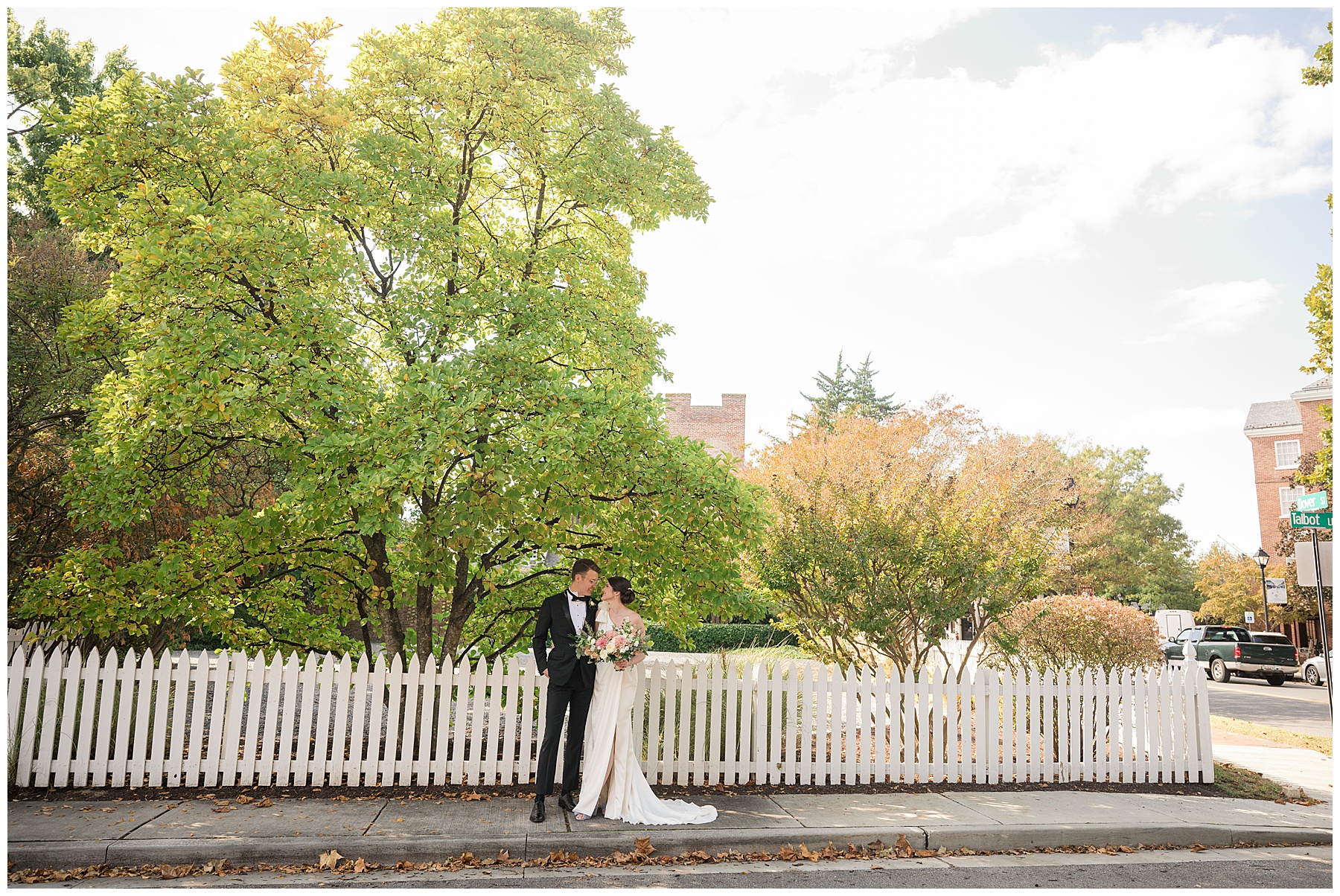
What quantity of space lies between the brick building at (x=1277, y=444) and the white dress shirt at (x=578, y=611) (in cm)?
4437

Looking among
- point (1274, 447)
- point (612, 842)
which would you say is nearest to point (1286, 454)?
point (1274, 447)

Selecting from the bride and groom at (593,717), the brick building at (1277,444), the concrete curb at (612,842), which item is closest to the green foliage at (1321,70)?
the concrete curb at (612,842)

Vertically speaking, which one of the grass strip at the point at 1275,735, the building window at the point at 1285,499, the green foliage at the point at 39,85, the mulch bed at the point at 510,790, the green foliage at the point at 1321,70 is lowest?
the grass strip at the point at 1275,735

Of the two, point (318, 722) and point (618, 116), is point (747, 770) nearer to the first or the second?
point (318, 722)

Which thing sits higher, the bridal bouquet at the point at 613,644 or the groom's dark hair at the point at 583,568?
the groom's dark hair at the point at 583,568

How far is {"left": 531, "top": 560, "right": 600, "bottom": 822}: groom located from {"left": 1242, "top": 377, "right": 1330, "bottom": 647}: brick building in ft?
146

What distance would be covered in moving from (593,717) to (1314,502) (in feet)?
35.0

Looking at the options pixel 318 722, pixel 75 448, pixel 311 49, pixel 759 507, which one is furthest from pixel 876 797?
pixel 311 49

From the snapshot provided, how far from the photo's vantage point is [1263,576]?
2786cm

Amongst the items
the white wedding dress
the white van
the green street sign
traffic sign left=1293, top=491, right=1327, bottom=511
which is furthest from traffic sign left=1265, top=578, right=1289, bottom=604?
the white wedding dress

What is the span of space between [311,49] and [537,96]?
236 centimetres

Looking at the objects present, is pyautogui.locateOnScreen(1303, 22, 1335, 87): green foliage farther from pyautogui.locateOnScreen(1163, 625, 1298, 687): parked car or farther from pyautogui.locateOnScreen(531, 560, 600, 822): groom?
pyautogui.locateOnScreen(1163, 625, 1298, 687): parked car

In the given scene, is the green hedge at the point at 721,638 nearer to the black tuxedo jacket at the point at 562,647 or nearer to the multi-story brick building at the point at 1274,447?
the black tuxedo jacket at the point at 562,647

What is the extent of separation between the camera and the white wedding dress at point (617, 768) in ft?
21.7
